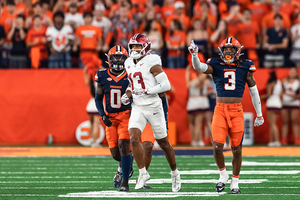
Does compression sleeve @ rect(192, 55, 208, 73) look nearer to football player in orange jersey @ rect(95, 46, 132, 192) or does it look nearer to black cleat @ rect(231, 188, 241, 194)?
football player in orange jersey @ rect(95, 46, 132, 192)

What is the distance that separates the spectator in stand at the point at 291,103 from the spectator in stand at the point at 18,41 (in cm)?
646

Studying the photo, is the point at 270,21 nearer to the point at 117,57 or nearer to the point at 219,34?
the point at 219,34

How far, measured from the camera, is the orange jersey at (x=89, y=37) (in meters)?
14.0

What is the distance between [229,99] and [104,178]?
2426 mm

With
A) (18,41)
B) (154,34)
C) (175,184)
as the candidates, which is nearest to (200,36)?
(154,34)

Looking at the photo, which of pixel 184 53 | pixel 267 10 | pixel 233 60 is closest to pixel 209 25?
pixel 184 53

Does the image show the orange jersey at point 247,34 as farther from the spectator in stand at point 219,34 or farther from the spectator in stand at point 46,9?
the spectator in stand at point 46,9

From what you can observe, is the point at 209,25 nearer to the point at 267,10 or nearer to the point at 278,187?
the point at 267,10

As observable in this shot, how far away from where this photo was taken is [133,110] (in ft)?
22.7

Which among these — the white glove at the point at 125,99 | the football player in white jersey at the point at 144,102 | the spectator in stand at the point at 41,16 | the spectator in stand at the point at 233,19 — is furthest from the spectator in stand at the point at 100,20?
the white glove at the point at 125,99

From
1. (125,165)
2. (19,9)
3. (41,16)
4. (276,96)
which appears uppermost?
(19,9)

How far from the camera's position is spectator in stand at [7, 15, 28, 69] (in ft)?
46.8

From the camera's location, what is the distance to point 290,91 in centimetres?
1379

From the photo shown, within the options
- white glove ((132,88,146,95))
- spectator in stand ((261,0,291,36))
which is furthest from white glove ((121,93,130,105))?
spectator in stand ((261,0,291,36))
